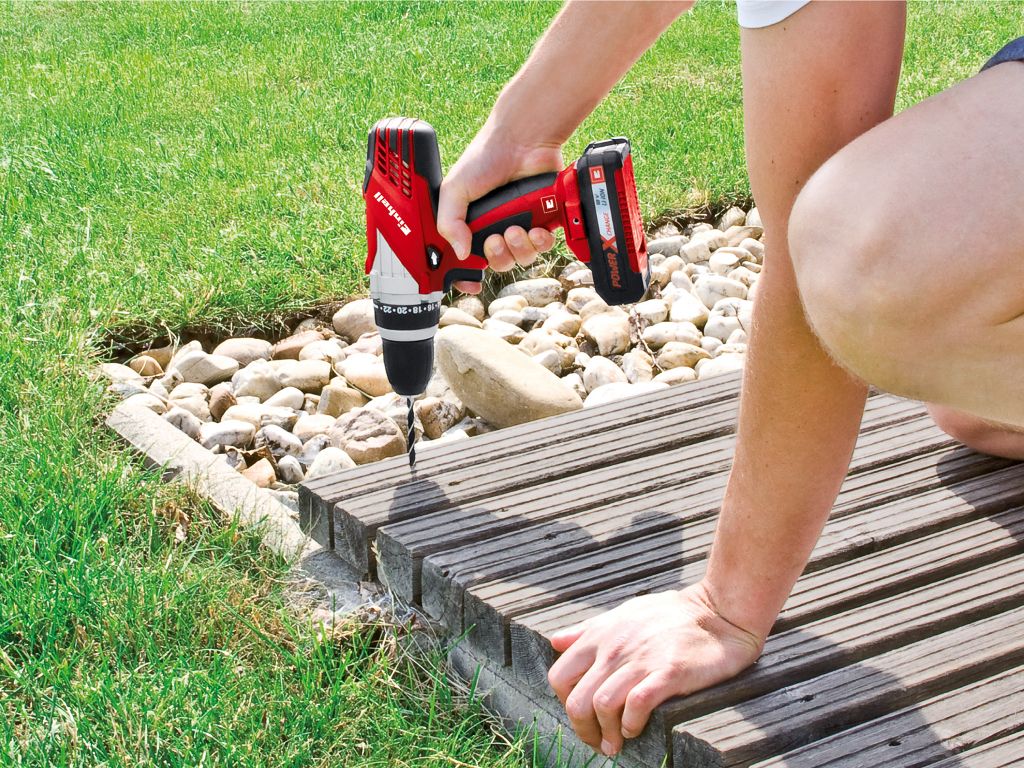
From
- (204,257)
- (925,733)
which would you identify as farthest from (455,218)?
(204,257)

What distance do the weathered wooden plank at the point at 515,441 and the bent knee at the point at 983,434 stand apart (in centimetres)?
47

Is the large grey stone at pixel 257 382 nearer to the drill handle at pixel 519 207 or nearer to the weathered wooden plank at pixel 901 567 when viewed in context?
the drill handle at pixel 519 207

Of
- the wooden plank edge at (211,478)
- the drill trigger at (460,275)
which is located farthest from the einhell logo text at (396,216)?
the wooden plank edge at (211,478)

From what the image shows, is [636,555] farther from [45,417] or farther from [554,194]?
[45,417]

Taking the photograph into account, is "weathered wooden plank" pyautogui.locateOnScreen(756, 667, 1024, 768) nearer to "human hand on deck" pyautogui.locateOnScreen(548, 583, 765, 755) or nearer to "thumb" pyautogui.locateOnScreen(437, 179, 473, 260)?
"human hand on deck" pyautogui.locateOnScreen(548, 583, 765, 755)

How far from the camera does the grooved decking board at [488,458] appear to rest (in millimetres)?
1894

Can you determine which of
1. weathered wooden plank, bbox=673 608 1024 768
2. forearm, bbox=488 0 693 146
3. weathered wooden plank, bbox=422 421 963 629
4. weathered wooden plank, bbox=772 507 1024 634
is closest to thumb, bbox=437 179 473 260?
forearm, bbox=488 0 693 146

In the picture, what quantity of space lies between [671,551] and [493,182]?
0.77 meters

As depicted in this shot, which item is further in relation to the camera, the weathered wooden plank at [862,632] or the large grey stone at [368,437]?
the large grey stone at [368,437]

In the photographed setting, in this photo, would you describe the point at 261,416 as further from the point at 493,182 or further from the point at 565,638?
the point at 565,638

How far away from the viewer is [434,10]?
691cm

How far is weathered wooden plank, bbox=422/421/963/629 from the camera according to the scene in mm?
1678

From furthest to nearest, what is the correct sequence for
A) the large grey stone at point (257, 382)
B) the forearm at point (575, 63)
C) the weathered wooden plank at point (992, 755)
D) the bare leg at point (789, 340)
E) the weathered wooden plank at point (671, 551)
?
the large grey stone at point (257, 382) < the forearm at point (575, 63) < the weathered wooden plank at point (671, 551) < the weathered wooden plank at point (992, 755) < the bare leg at point (789, 340)

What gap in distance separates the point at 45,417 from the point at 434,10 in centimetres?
539
